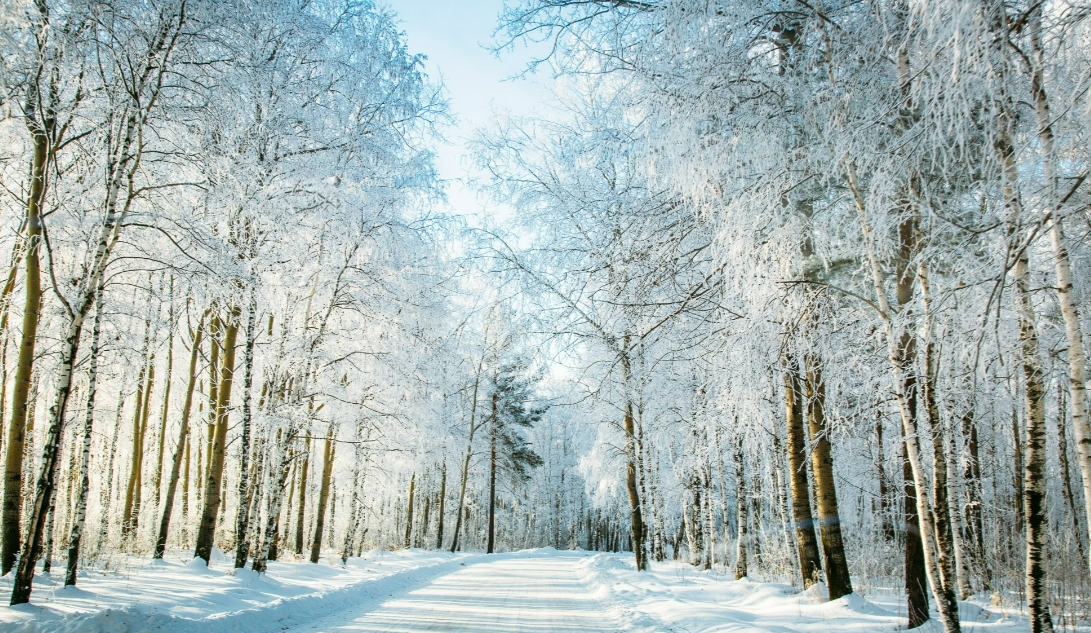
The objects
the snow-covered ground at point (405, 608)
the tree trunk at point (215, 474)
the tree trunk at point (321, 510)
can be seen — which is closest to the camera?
the snow-covered ground at point (405, 608)

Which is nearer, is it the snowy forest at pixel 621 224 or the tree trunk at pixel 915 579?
the snowy forest at pixel 621 224

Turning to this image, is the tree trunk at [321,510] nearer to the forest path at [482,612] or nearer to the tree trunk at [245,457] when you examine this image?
the tree trunk at [245,457]

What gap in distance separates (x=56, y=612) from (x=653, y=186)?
716cm

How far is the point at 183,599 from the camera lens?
6457 mm

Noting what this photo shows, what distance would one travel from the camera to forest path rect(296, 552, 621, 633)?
6180 mm

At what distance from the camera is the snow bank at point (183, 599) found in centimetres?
489

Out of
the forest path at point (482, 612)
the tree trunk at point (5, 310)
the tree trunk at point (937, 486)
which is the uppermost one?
the tree trunk at point (5, 310)

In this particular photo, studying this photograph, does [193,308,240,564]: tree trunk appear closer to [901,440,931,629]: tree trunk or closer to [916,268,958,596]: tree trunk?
[916,268,958,596]: tree trunk

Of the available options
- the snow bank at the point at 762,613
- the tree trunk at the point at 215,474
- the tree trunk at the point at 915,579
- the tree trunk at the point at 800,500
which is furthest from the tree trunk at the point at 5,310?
the tree trunk at the point at 915,579

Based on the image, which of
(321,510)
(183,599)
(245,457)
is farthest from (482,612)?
(321,510)

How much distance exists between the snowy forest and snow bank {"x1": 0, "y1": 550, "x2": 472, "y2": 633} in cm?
54

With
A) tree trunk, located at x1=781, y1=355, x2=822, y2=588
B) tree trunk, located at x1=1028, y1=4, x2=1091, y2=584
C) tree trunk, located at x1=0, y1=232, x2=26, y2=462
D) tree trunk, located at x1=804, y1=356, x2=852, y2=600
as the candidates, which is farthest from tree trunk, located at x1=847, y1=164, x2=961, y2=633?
tree trunk, located at x1=0, y1=232, x2=26, y2=462

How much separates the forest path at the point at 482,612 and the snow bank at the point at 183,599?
53 centimetres

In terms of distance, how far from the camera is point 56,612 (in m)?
5.23
